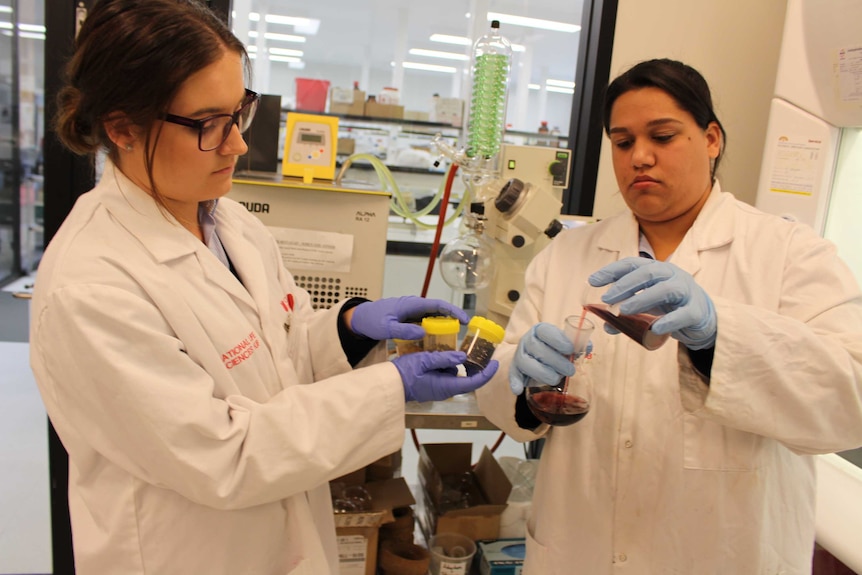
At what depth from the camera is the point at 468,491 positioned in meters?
2.06

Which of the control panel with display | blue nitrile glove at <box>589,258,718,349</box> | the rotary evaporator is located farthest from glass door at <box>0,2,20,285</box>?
blue nitrile glove at <box>589,258,718,349</box>

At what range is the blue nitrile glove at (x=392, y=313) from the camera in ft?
4.00

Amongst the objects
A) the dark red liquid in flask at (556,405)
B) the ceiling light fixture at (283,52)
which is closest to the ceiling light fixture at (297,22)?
the ceiling light fixture at (283,52)

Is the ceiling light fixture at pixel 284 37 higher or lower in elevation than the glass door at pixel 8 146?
higher

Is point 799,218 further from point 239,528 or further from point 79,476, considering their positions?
point 79,476

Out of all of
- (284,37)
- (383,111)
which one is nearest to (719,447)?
(383,111)

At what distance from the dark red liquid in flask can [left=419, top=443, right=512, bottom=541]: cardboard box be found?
0.86 metres

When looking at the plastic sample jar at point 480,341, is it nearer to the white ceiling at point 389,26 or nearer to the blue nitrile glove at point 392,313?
the blue nitrile glove at point 392,313

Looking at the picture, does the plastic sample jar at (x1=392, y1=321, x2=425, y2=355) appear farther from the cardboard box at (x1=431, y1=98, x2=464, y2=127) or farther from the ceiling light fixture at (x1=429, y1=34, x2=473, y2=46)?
the ceiling light fixture at (x1=429, y1=34, x2=473, y2=46)

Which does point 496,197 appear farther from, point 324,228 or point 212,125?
point 212,125

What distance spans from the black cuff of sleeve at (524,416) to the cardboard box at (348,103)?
2.86 m

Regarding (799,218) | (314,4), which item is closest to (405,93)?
(314,4)

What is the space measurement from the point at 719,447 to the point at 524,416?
365 millimetres

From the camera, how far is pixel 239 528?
3.38 feet
